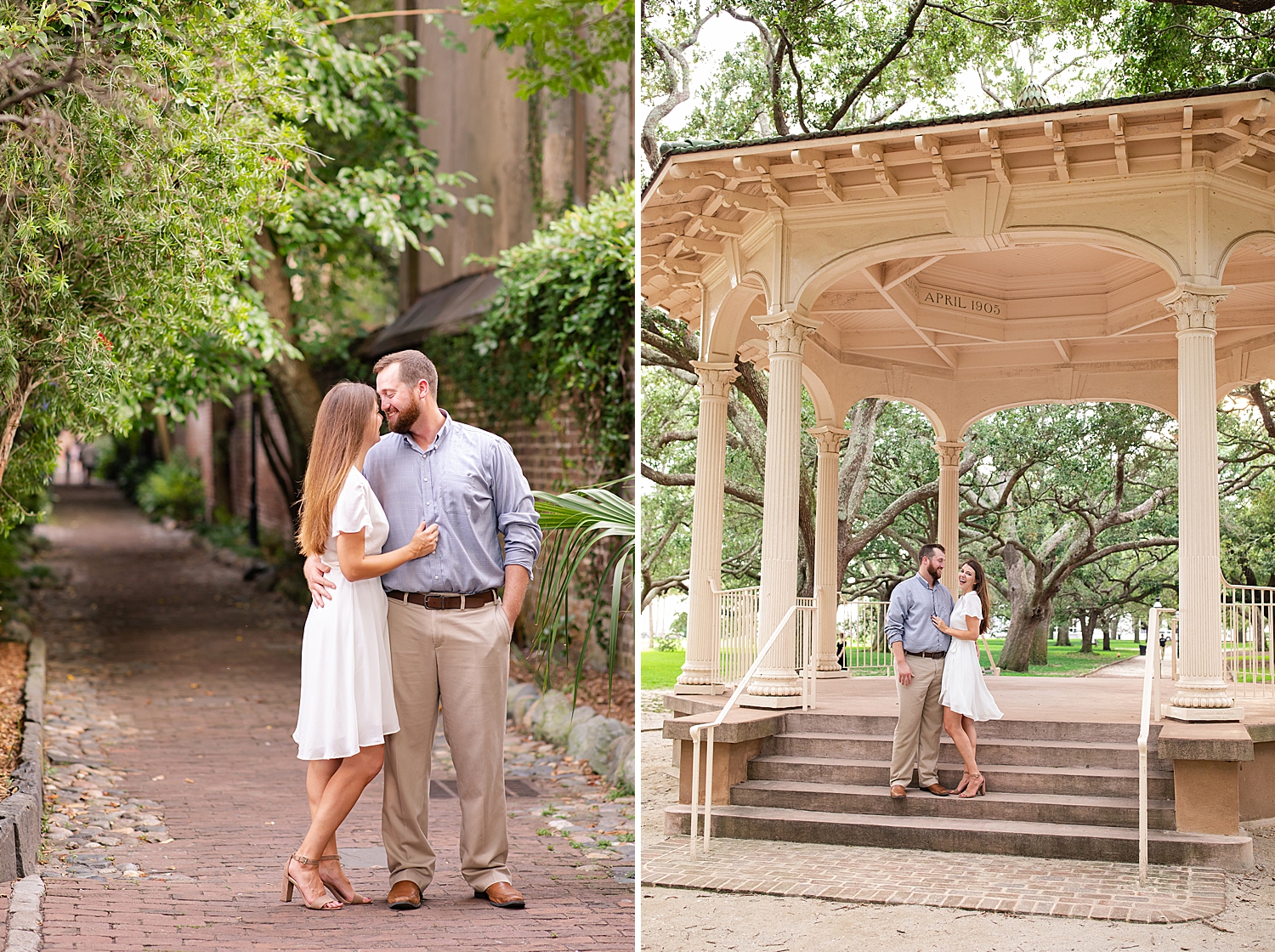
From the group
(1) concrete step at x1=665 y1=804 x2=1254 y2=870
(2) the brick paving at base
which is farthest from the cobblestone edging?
(1) concrete step at x1=665 y1=804 x2=1254 y2=870

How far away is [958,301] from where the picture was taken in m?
10.5

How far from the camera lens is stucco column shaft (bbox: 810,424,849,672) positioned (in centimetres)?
1070

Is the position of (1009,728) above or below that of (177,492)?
below

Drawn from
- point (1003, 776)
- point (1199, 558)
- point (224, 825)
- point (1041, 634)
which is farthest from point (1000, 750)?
point (1041, 634)

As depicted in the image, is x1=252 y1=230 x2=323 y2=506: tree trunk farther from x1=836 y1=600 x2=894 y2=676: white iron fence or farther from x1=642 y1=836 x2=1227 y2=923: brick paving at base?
x1=642 y1=836 x2=1227 y2=923: brick paving at base

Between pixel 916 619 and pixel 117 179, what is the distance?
4.68 m

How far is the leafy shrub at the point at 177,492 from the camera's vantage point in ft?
86.6

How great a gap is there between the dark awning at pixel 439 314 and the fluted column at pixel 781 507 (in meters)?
3.95

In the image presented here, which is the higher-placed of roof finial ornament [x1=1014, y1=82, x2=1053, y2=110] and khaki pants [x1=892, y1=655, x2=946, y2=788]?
roof finial ornament [x1=1014, y1=82, x2=1053, y2=110]

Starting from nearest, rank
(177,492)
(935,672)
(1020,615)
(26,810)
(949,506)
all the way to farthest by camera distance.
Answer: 1. (26,810)
2. (935,672)
3. (949,506)
4. (1020,615)
5. (177,492)

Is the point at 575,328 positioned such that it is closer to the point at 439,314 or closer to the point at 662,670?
the point at 662,670

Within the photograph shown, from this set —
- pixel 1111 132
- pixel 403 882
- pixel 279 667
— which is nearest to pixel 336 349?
pixel 279 667

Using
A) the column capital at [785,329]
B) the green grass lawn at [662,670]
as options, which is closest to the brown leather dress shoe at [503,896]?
the column capital at [785,329]

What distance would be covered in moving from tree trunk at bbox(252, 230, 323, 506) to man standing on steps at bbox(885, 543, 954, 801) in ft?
20.5
